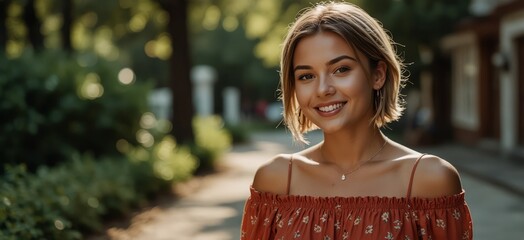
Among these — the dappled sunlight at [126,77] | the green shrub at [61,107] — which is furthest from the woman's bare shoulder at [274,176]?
the dappled sunlight at [126,77]

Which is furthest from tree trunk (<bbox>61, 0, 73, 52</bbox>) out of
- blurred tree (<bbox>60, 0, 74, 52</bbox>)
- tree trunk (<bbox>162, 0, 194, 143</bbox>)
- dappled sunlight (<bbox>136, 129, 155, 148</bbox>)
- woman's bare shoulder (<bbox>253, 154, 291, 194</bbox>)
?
woman's bare shoulder (<bbox>253, 154, 291, 194</bbox>)

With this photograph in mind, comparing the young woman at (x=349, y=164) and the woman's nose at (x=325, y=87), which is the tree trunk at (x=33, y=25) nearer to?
the young woman at (x=349, y=164)

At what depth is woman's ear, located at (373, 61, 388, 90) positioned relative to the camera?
2.58m

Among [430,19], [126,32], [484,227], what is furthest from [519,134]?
[126,32]

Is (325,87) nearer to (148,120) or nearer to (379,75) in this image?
(379,75)

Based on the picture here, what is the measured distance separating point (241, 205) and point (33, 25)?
1196 cm

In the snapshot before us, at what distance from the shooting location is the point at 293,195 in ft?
8.62

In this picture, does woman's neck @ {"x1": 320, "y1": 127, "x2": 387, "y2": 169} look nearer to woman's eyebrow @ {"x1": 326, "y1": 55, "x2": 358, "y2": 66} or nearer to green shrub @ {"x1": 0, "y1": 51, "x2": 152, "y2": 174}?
woman's eyebrow @ {"x1": 326, "y1": 55, "x2": 358, "y2": 66}

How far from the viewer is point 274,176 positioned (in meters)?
2.70

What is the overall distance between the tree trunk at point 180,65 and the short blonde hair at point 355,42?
50.8 ft

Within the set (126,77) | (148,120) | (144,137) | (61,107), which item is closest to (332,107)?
(61,107)

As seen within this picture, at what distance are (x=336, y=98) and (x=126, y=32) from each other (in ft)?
76.5

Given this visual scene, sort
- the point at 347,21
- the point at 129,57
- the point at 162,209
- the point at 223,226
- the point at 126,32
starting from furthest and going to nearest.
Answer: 1. the point at 129,57
2. the point at 126,32
3. the point at 162,209
4. the point at 223,226
5. the point at 347,21

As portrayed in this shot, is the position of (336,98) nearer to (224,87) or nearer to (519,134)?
(519,134)
